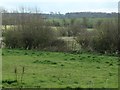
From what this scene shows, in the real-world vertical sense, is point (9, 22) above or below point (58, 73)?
above

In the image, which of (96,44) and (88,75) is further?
(96,44)

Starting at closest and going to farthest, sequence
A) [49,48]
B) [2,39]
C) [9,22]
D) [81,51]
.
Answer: [81,51]
[49,48]
[2,39]
[9,22]

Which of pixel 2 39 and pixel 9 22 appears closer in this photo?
pixel 2 39

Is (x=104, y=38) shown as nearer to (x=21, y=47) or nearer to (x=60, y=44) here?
(x=60, y=44)

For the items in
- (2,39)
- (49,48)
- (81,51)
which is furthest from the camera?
(2,39)

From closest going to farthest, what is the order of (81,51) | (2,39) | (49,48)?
(81,51)
(49,48)
(2,39)

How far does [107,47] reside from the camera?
34.5 meters

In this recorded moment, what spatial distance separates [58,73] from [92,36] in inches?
769

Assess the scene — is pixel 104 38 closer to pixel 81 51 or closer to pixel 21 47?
pixel 81 51

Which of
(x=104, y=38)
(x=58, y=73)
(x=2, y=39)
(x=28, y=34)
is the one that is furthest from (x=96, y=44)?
(x=58, y=73)

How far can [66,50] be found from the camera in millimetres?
33625

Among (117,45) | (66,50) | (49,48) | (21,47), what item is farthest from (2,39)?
(117,45)

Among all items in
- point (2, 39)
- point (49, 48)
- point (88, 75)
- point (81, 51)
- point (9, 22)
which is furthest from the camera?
point (9, 22)

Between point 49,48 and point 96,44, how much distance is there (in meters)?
5.26
